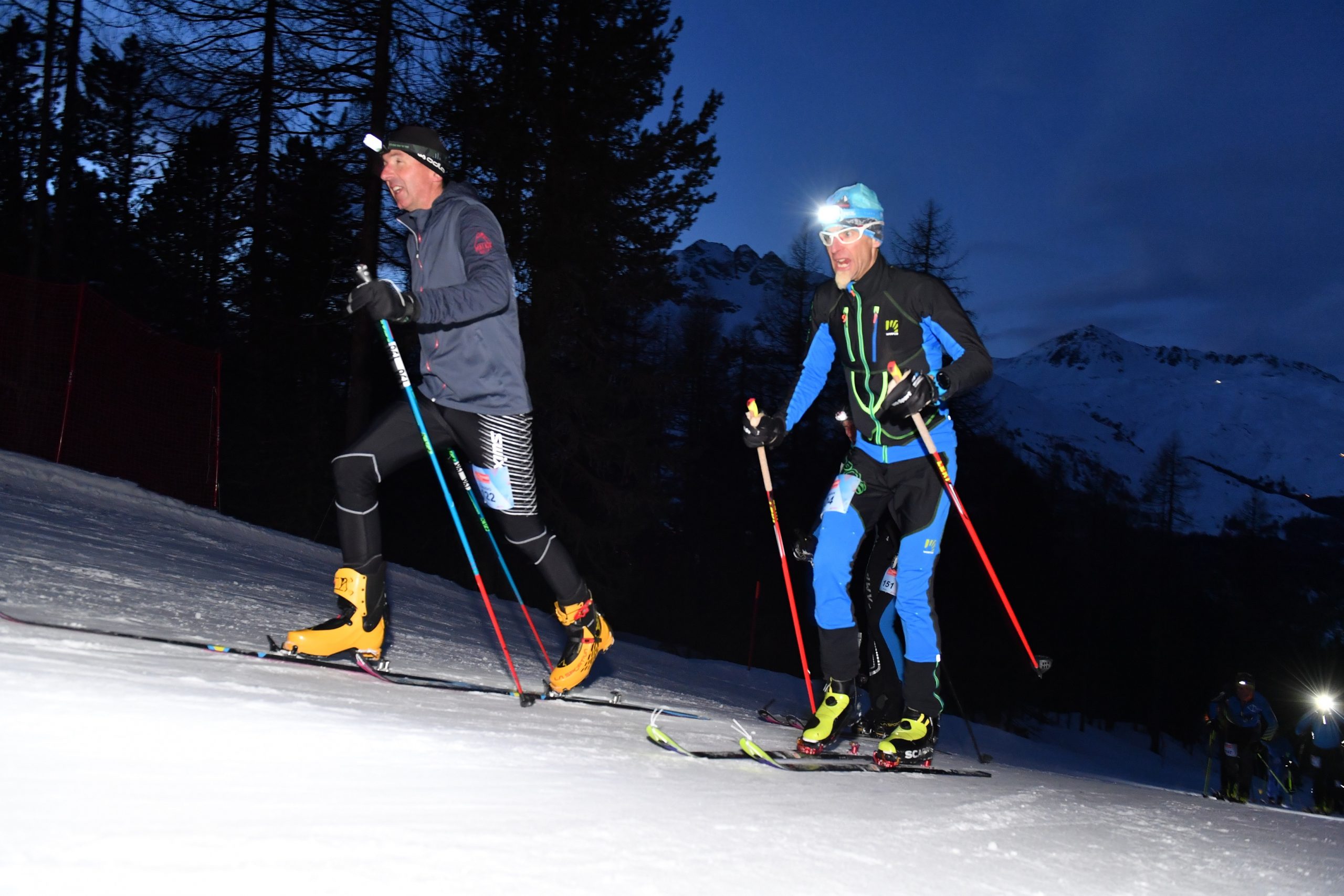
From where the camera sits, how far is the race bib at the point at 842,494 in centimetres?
410

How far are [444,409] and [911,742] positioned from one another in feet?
7.13

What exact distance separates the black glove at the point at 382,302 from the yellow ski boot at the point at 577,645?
4.41ft

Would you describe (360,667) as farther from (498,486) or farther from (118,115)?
(118,115)

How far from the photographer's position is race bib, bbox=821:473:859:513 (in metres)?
4.10

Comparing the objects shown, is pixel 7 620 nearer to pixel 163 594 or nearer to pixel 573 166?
pixel 163 594

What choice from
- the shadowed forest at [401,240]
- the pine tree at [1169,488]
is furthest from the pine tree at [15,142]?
the pine tree at [1169,488]

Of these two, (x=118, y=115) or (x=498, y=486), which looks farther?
(x=118, y=115)

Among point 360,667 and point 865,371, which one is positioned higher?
point 865,371

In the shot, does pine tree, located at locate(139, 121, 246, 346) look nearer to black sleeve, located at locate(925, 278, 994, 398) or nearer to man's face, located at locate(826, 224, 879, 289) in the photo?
man's face, located at locate(826, 224, 879, 289)

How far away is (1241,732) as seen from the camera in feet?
37.0

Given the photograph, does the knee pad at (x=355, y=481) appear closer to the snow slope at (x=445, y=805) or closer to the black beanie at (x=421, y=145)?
the snow slope at (x=445, y=805)

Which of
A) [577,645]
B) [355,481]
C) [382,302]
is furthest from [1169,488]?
[382,302]

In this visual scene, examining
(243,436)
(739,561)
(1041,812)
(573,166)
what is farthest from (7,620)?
(739,561)

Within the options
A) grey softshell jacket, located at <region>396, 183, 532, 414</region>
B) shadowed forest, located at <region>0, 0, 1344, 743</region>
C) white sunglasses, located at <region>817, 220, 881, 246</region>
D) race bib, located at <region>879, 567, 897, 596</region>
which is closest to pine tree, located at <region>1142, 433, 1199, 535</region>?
shadowed forest, located at <region>0, 0, 1344, 743</region>
